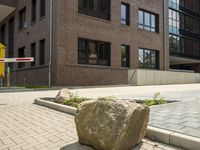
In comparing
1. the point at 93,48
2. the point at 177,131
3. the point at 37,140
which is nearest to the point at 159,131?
the point at 177,131

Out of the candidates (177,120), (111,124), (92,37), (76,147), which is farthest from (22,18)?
(111,124)

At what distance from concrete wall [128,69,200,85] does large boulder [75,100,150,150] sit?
1817 centimetres

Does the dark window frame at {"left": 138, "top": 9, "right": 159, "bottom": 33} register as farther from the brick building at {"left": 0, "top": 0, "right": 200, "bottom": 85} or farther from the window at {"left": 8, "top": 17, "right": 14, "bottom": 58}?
Answer: the window at {"left": 8, "top": 17, "right": 14, "bottom": 58}

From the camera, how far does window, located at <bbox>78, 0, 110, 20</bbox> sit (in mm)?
19359

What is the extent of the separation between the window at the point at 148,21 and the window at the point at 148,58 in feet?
7.78

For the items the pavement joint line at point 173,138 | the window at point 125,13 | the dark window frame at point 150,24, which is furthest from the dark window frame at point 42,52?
the pavement joint line at point 173,138

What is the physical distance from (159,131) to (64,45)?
14269mm

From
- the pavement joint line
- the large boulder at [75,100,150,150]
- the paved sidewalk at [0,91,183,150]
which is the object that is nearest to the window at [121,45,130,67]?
the paved sidewalk at [0,91,183,150]

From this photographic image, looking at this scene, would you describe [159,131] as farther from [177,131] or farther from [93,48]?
[93,48]

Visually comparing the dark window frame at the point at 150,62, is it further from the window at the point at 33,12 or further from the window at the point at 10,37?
the window at the point at 10,37

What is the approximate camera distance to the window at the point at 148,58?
24209 mm

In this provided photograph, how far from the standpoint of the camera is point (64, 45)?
57.8 ft

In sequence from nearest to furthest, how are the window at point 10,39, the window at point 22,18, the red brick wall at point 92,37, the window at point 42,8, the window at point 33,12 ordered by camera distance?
the red brick wall at point 92,37
the window at point 42,8
the window at point 33,12
the window at point 22,18
the window at point 10,39

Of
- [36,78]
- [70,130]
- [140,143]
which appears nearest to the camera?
[140,143]
